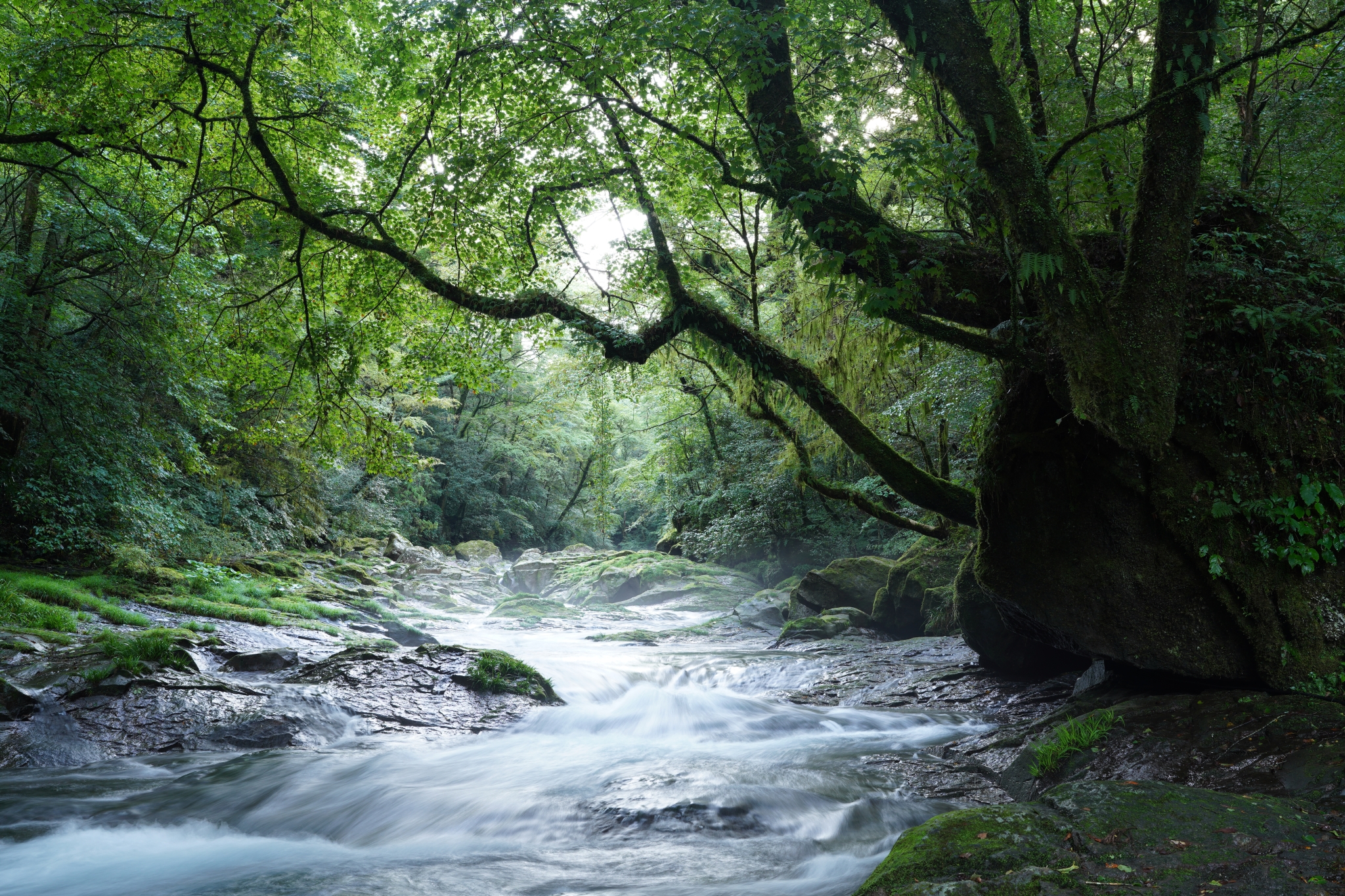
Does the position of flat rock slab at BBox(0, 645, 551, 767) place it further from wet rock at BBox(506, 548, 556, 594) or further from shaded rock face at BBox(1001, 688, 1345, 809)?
wet rock at BBox(506, 548, 556, 594)

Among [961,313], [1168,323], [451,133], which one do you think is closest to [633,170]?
[451,133]

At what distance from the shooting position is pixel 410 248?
8992 mm

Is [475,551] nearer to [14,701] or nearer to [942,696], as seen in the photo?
[14,701]

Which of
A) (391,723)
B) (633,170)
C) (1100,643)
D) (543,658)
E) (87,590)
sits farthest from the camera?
(543,658)

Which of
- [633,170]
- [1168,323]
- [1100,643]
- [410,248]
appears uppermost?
[633,170]

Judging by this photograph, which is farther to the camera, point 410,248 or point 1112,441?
point 410,248

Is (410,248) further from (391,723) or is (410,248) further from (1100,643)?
(1100,643)

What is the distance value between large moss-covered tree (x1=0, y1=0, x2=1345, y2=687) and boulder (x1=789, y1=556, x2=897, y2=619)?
6.38m

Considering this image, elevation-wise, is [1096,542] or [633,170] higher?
[633,170]

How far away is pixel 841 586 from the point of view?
1415 cm

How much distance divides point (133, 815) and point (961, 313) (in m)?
7.92

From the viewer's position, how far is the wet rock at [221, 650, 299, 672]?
7.78 meters

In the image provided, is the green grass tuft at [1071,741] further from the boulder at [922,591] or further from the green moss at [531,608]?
the green moss at [531,608]

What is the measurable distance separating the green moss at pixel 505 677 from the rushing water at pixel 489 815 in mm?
548
